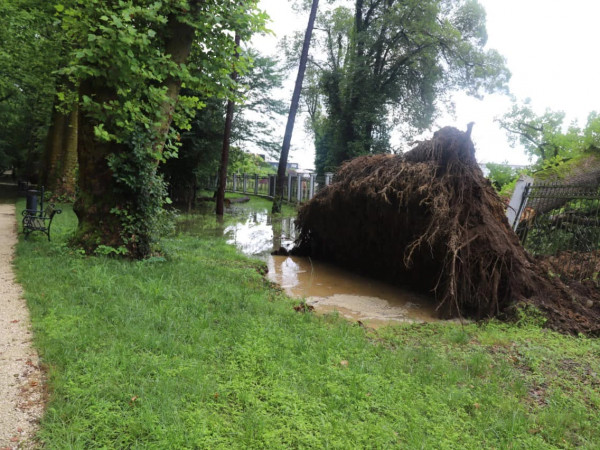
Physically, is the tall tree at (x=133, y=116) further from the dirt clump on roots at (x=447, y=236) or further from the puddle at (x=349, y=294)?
the dirt clump on roots at (x=447, y=236)

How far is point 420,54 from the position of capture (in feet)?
72.1

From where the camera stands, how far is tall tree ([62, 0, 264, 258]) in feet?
22.1

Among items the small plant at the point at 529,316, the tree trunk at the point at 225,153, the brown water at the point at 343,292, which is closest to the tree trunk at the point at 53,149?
the tree trunk at the point at 225,153

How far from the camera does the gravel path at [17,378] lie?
258cm

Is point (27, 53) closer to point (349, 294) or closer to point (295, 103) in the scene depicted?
point (295, 103)

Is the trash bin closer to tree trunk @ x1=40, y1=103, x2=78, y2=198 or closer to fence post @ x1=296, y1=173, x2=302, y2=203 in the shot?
→ tree trunk @ x1=40, y1=103, x2=78, y2=198

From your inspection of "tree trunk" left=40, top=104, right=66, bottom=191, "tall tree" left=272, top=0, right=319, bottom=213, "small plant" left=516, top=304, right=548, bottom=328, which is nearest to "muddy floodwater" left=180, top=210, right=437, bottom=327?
"small plant" left=516, top=304, right=548, bottom=328

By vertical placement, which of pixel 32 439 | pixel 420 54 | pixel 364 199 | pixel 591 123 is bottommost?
pixel 32 439

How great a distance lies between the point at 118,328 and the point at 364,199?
535 cm

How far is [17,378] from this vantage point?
317 cm

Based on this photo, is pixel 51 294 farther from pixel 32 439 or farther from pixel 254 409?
pixel 254 409

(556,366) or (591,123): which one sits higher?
(591,123)

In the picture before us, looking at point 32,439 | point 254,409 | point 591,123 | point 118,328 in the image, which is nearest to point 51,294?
point 118,328

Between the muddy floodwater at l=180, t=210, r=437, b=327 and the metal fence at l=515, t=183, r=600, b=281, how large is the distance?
2757 mm
